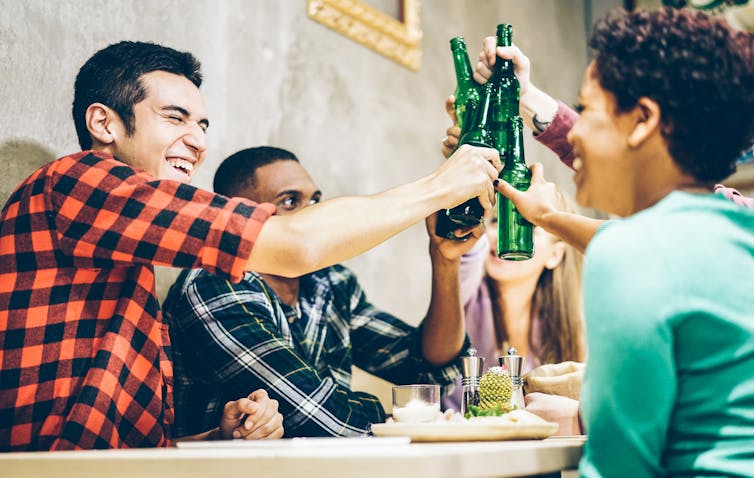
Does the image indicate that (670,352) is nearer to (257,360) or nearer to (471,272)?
(257,360)

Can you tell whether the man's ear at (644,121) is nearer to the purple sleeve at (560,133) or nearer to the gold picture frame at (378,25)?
the purple sleeve at (560,133)

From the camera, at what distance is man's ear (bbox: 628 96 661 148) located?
0.88m

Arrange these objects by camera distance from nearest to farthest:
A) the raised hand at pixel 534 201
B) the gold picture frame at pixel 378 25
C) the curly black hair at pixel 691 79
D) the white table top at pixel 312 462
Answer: the white table top at pixel 312 462
the curly black hair at pixel 691 79
the raised hand at pixel 534 201
the gold picture frame at pixel 378 25

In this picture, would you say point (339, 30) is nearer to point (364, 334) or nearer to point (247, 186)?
point (247, 186)

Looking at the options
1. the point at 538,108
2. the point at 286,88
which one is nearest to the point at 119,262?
the point at 538,108

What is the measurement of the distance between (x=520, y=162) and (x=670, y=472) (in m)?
0.88

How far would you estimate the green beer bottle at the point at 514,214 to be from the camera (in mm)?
1505

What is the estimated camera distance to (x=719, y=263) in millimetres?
782

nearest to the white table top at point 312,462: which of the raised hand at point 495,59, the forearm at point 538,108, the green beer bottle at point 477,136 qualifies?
the green beer bottle at point 477,136

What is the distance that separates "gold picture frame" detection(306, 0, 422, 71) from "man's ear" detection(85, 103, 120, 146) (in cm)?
118

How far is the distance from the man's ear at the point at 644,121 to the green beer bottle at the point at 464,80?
77 cm

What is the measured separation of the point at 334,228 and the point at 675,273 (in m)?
0.57

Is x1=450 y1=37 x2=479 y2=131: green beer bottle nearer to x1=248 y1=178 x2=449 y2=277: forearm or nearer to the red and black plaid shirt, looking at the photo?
x1=248 y1=178 x2=449 y2=277: forearm

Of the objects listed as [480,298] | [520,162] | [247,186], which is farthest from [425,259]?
[520,162]
